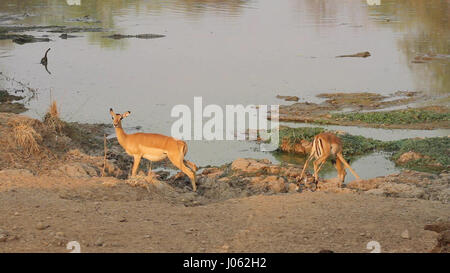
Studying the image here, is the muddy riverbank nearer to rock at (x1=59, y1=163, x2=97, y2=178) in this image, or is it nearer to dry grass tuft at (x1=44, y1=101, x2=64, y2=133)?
rock at (x1=59, y1=163, x2=97, y2=178)

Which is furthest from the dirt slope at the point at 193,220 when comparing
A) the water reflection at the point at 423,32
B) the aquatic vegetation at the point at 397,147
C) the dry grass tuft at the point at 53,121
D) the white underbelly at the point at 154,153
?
the water reflection at the point at 423,32

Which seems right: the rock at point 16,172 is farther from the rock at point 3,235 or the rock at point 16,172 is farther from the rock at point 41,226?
the rock at point 3,235

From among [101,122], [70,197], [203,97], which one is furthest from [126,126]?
[70,197]

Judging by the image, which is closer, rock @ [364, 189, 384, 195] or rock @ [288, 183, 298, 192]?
rock @ [364, 189, 384, 195]

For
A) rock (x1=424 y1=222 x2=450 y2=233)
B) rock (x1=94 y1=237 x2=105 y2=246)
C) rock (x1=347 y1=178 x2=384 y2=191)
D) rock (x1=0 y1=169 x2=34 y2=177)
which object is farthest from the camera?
rock (x1=347 y1=178 x2=384 y2=191)

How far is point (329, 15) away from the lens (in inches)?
1805

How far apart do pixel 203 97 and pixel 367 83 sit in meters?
5.69

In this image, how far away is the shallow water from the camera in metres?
21.6

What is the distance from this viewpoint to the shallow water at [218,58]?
850 inches

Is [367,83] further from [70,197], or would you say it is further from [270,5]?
[270,5]

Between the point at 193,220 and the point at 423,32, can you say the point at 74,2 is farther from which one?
the point at 193,220

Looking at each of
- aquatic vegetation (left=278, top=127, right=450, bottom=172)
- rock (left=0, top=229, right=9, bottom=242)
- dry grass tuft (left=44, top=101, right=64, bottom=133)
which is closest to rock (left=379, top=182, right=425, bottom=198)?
aquatic vegetation (left=278, top=127, right=450, bottom=172)

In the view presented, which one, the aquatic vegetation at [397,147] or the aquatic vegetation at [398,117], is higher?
the aquatic vegetation at [398,117]

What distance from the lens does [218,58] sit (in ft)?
98.4
